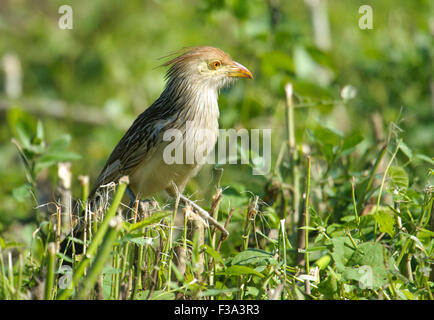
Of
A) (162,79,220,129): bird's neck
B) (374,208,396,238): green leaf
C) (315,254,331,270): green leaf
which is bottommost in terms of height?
(315,254,331,270): green leaf

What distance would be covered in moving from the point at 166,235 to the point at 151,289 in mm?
473

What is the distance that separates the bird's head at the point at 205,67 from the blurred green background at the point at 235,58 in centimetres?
57

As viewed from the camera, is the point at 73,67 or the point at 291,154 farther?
the point at 73,67

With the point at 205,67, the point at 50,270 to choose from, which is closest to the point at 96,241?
the point at 50,270

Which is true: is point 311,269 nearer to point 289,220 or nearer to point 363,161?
point 289,220

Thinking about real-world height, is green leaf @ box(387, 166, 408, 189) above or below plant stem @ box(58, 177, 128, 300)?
above

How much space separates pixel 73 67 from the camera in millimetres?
8703

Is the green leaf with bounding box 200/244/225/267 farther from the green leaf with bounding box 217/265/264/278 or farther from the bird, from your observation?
the bird

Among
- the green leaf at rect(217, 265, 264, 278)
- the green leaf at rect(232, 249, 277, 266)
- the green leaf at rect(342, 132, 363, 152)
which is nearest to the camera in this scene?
the green leaf at rect(217, 265, 264, 278)

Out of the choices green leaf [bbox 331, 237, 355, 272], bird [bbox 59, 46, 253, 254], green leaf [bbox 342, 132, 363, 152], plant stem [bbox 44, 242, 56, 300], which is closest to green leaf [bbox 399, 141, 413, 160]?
green leaf [bbox 342, 132, 363, 152]

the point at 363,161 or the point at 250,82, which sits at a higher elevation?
the point at 250,82

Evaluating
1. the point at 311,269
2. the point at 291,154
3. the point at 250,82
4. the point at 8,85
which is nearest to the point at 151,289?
the point at 311,269

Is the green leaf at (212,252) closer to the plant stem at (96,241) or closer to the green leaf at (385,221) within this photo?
the plant stem at (96,241)

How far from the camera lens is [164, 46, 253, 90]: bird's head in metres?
4.33
